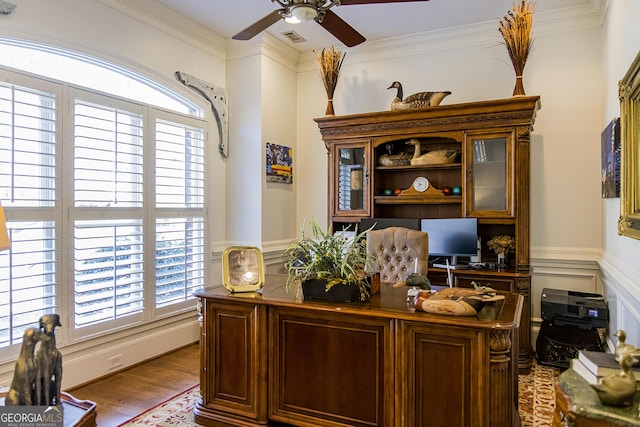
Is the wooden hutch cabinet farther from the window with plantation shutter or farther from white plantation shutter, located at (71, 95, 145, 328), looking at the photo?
white plantation shutter, located at (71, 95, 145, 328)

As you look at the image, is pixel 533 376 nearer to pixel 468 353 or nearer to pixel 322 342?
pixel 468 353

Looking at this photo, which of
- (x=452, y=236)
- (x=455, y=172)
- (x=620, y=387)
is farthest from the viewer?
(x=455, y=172)

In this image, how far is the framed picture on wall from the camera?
2.74 m

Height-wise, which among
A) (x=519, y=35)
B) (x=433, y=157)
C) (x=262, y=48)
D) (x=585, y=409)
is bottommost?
(x=585, y=409)

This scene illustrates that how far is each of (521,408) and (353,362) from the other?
4.72 feet

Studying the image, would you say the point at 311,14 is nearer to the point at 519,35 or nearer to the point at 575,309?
the point at 519,35

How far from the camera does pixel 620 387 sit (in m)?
1.35

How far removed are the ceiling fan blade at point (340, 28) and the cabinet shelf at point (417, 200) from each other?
66.1 inches

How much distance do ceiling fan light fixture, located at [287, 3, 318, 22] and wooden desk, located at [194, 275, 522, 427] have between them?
5.43 feet

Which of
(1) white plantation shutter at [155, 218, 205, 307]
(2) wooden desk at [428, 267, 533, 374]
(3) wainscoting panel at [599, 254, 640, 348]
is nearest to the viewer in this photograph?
(3) wainscoting panel at [599, 254, 640, 348]

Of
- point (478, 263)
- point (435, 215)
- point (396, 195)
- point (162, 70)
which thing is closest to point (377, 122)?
point (396, 195)

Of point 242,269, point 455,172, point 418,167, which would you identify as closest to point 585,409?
point 242,269

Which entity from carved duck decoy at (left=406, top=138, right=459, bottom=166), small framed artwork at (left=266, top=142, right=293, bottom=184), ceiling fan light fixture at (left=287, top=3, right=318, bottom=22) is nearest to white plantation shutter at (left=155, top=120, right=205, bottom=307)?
small framed artwork at (left=266, top=142, right=293, bottom=184)

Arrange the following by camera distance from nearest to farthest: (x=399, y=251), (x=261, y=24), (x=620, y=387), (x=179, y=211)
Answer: (x=620, y=387)
(x=261, y=24)
(x=399, y=251)
(x=179, y=211)
